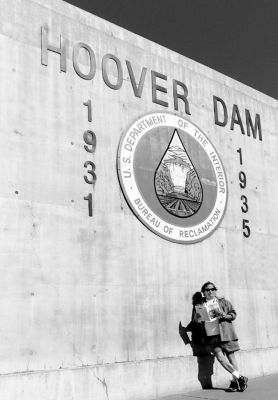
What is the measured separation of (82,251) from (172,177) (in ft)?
6.52

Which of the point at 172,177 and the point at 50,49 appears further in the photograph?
the point at 172,177

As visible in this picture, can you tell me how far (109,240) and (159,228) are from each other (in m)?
0.91

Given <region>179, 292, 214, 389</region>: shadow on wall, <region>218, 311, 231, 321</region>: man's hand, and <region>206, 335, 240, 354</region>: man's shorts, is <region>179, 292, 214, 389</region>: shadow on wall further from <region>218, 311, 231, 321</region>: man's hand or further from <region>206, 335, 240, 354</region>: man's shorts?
<region>218, 311, 231, 321</region>: man's hand

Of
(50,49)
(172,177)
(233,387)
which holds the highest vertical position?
(50,49)

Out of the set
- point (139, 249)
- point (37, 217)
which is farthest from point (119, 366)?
point (37, 217)

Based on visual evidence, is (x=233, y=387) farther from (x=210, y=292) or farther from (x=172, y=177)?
(x=172, y=177)

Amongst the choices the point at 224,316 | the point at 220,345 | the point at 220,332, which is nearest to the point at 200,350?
the point at 220,345

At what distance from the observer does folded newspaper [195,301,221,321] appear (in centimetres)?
726

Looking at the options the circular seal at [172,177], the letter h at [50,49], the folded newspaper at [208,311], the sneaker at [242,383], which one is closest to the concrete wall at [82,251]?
the letter h at [50,49]

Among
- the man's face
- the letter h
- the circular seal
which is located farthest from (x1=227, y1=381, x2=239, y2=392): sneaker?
the letter h

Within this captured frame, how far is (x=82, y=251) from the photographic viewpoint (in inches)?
258

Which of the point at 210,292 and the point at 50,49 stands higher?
the point at 50,49

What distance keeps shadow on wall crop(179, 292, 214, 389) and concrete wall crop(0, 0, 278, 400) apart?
111 millimetres

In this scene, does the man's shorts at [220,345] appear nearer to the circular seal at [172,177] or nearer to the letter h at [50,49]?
the circular seal at [172,177]
